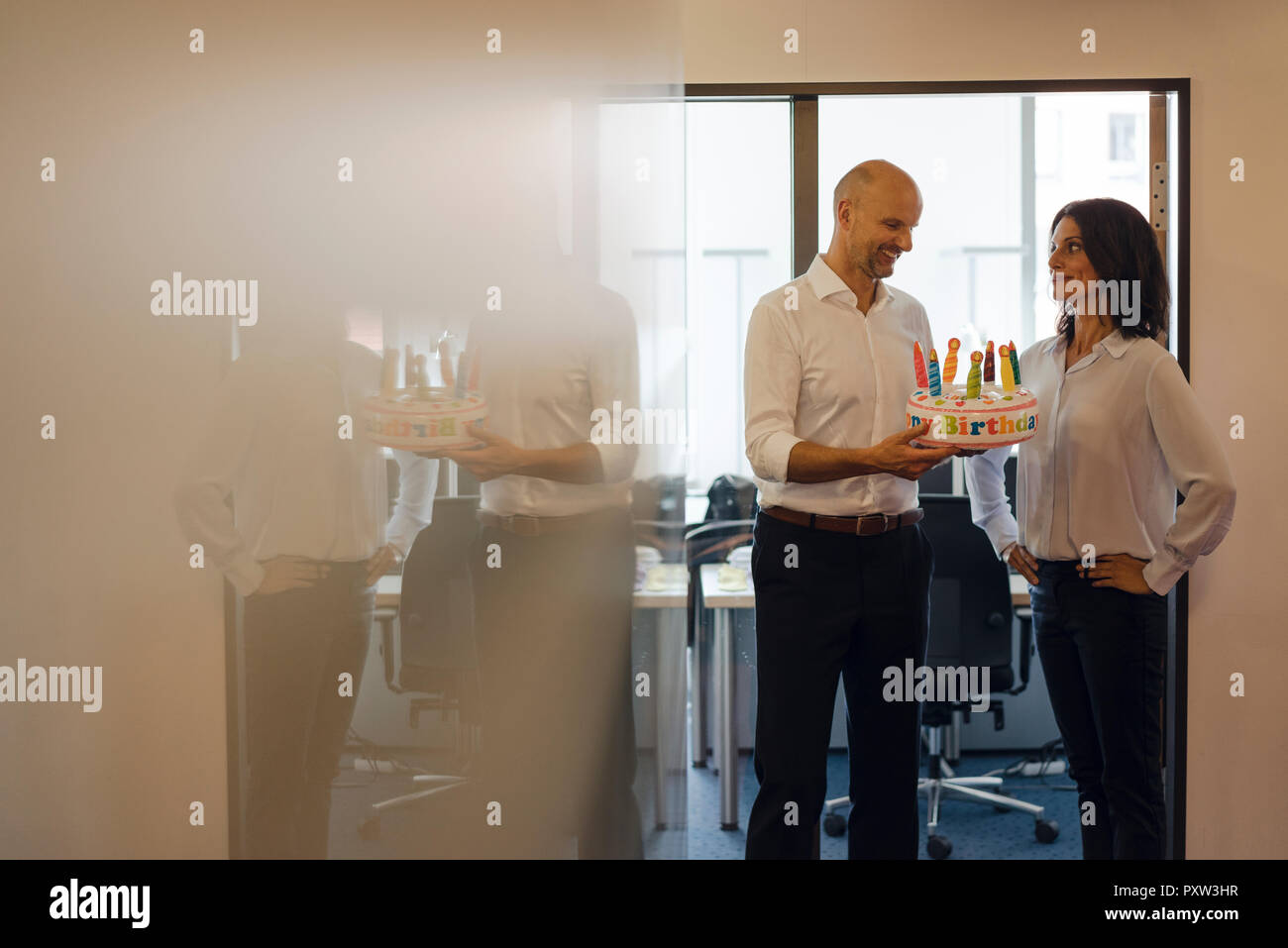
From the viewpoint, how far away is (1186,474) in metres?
1.98

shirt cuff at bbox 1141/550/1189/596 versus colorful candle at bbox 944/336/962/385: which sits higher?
colorful candle at bbox 944/336/962/385

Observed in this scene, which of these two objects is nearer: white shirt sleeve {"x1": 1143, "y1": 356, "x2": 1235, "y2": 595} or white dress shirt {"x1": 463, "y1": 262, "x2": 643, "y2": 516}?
white shirt sleeve {"x1": 1143, "y1": 356, "x2": 1235, "y2": 595}

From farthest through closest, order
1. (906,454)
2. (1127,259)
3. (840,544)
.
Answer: (1127,259) < (840,544) < (906,454)

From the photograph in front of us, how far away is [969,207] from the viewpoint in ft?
7.55

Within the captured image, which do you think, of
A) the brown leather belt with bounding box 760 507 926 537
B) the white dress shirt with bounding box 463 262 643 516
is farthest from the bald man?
the white dress shirt with bounding box 463 262 643 516

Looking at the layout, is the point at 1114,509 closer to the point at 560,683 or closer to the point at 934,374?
the point at 934,374

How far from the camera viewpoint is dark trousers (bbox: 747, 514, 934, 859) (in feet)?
6.46

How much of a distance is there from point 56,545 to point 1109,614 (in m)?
2.45

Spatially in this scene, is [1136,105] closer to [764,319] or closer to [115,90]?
[764,319]

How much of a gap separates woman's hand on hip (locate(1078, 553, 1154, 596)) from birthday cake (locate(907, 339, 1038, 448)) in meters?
0.35

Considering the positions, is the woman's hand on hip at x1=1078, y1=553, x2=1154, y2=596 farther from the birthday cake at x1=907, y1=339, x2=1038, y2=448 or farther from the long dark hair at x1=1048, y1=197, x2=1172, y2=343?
the long dark hair at x1=1048, y1=197, x2=1172, y2=343

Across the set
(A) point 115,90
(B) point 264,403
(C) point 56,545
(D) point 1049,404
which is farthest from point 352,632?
(D) point 1049,404

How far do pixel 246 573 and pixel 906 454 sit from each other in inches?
61.2

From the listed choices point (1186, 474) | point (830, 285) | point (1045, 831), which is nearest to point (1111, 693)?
point (1186, 474)
